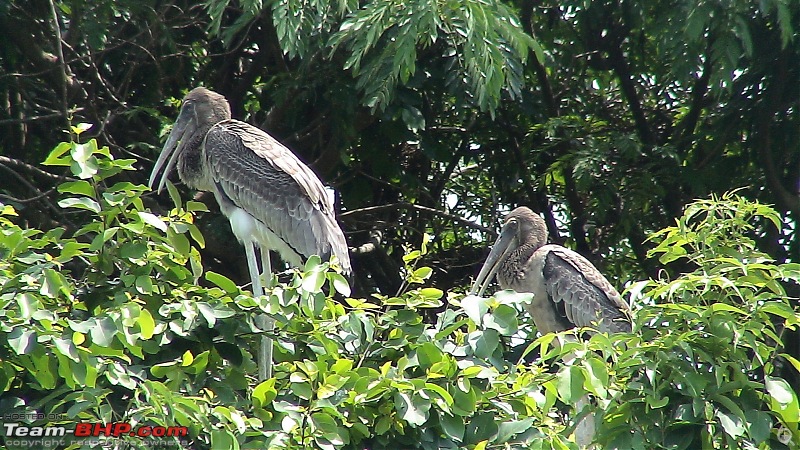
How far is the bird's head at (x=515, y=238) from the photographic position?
8906mm

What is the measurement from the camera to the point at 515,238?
8.95 metres

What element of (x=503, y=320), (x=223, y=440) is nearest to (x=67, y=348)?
(x=223, y=440)

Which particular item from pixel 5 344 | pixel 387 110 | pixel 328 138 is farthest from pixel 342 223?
pixel 5 344

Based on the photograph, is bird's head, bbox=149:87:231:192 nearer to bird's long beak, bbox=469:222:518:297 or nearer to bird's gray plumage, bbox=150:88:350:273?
bird's gray plumage, bbox=150:88:350:273

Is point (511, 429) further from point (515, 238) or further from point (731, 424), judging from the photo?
point (515, 238)

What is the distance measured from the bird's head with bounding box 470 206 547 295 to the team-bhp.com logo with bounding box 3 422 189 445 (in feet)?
15.5

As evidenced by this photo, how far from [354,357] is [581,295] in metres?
3.37

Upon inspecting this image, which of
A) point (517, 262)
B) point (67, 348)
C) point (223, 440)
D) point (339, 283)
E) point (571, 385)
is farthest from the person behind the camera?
point (517, 262)

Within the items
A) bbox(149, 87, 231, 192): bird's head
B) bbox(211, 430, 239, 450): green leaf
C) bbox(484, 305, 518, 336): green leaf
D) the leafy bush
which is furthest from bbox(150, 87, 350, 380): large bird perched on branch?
bbox(211, 430, 239, 450): green leaf

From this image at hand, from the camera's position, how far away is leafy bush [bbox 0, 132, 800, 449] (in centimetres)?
441

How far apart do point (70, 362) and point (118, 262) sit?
85 centimetres

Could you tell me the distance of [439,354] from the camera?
4.83 metres

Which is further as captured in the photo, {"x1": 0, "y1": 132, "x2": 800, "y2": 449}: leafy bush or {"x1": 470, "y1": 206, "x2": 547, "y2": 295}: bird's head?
{"x1": 470, "y1": 206, "x2": 547, "y2": 295}: bird's head

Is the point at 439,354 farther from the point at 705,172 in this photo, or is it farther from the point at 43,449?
the point at 705,172
